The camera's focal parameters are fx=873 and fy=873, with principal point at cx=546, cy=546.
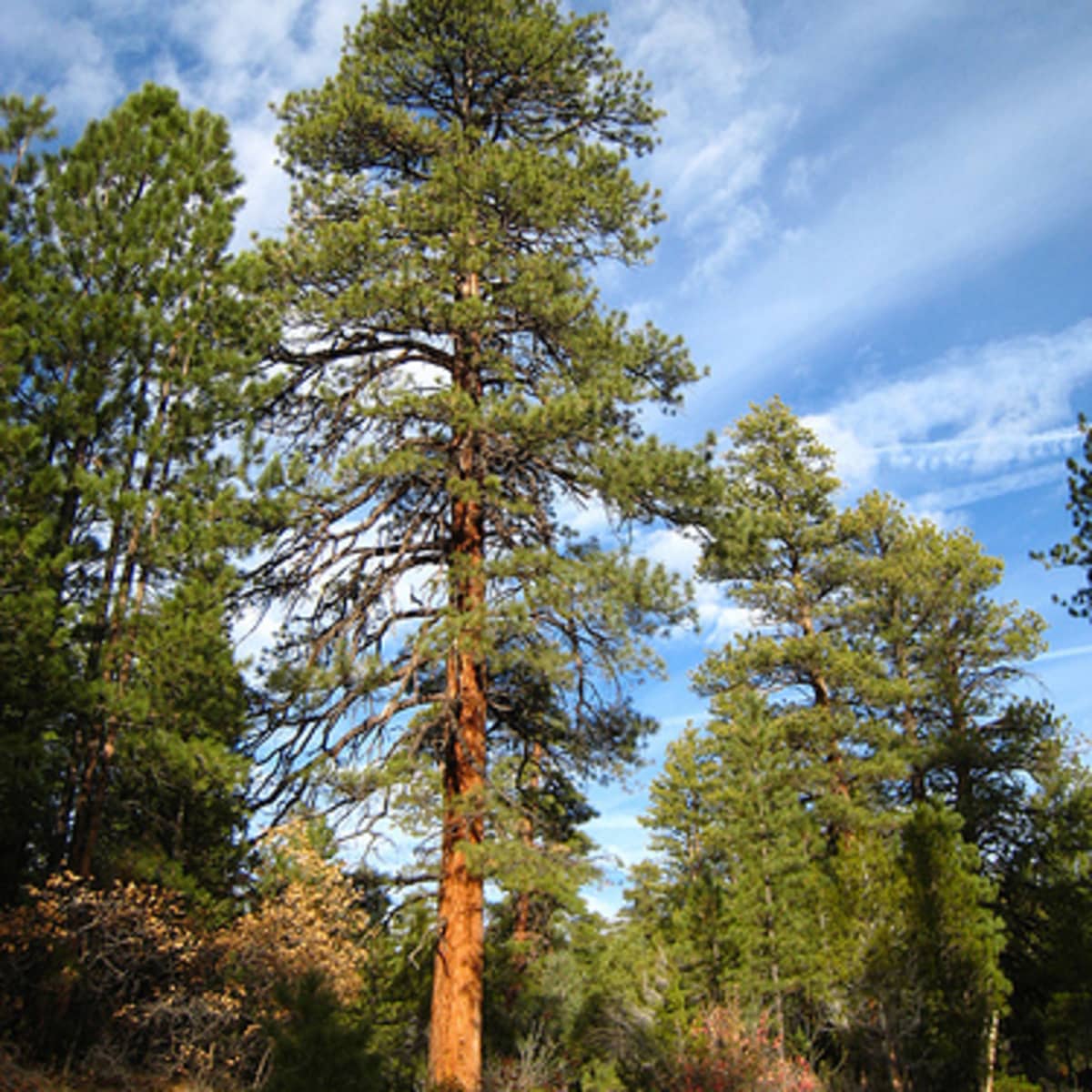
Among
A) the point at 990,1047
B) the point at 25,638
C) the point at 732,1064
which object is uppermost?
the point at 25,638

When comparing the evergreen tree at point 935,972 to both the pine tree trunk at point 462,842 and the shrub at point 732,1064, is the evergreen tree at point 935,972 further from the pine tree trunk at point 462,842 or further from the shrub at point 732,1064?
the pine tree trunk at point 462,842

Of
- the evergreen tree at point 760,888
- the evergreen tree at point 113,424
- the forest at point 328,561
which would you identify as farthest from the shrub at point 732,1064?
the evergreen tree at point 113,424

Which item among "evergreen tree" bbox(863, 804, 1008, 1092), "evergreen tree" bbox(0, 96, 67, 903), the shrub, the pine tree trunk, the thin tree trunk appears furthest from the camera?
"evergreen tree" bbox(863, 804, 1008, 1092)

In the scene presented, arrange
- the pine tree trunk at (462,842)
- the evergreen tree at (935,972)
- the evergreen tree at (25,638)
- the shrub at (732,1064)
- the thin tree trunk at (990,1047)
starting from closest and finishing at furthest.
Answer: the evergreen tree at (25,638) < the pine tree trunk at (462,842) < the shrub at (732,1064) < the thin tree trunk at (990,1047) < the evergreen tree at (935,972)

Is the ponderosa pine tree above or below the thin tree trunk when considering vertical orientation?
above

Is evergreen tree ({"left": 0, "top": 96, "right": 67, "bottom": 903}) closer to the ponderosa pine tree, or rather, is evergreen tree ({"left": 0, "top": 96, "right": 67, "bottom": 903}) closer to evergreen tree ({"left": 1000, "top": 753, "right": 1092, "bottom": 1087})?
the ponderosa pine tree

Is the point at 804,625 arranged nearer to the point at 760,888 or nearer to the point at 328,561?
the point at 760,888

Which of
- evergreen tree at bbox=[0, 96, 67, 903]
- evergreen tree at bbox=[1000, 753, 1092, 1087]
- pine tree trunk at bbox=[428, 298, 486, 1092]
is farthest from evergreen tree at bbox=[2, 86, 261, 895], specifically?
evergreen tree at bbox=[1000, 753, 1092, 1087]

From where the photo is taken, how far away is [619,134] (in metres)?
12.2

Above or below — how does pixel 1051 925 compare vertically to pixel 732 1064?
above

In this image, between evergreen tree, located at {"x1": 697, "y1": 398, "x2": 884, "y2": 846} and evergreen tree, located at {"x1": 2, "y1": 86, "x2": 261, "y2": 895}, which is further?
evergreen tree, located at {"x1": 697, "y1": 398, "x2": 884, "y2": 846}

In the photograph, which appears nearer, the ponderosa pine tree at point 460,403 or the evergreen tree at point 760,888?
the ponderosa pine tree at point 460,403

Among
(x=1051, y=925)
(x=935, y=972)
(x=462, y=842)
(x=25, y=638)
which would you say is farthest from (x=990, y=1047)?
(x=25, y=638)

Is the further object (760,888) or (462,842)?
(760,888)
